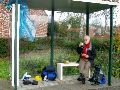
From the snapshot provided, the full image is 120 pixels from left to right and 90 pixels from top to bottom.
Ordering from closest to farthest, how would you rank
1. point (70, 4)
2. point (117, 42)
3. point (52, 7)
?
point (70, 4) < point (52, 7) < point (117, 42)

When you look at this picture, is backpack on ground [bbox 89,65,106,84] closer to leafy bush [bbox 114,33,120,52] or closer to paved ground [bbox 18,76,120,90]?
paved ground [bbox 18,76,120,90]

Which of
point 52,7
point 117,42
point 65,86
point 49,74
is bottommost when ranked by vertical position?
point 65,86

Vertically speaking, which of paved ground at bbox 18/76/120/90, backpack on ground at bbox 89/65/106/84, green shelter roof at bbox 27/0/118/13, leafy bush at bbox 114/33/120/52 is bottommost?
paved ground at bbox 18/76/120/90

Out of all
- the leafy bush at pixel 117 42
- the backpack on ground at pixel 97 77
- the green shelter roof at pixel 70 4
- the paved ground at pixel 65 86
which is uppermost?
the green shelter roof at pixel 70 4

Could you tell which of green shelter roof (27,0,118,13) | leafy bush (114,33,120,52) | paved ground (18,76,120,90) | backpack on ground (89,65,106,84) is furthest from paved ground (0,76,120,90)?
leafy bush (114,33,120,52)

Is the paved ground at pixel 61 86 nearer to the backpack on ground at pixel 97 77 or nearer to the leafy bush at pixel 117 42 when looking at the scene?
the backpack on ground at pixel 97 77

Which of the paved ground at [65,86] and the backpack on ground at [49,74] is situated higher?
the backpack on ground at [49,74]

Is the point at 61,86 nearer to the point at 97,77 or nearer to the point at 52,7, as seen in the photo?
the point at 97,77

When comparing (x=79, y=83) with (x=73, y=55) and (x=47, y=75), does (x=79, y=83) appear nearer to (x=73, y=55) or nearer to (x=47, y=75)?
(x=47, y=75)

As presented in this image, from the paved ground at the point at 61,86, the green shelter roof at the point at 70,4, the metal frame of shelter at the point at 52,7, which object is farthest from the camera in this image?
the paved ground at the point at 61,86

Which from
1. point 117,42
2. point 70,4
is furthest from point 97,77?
point 117,42

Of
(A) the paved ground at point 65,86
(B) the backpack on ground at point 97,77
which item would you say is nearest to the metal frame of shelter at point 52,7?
(B) the backpack on ground at point 97,77

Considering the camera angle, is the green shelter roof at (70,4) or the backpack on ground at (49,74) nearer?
the green shelter roof at (70,4)

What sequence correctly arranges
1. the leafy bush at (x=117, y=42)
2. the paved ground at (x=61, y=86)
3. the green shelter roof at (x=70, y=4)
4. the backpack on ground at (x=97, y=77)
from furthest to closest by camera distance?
the leafy bush at (x=117, y=42), the backpack on ground at (x=97, y=77), the paved ground at (x=61, y=86), the green shelter roof at (x=70, y=4)
